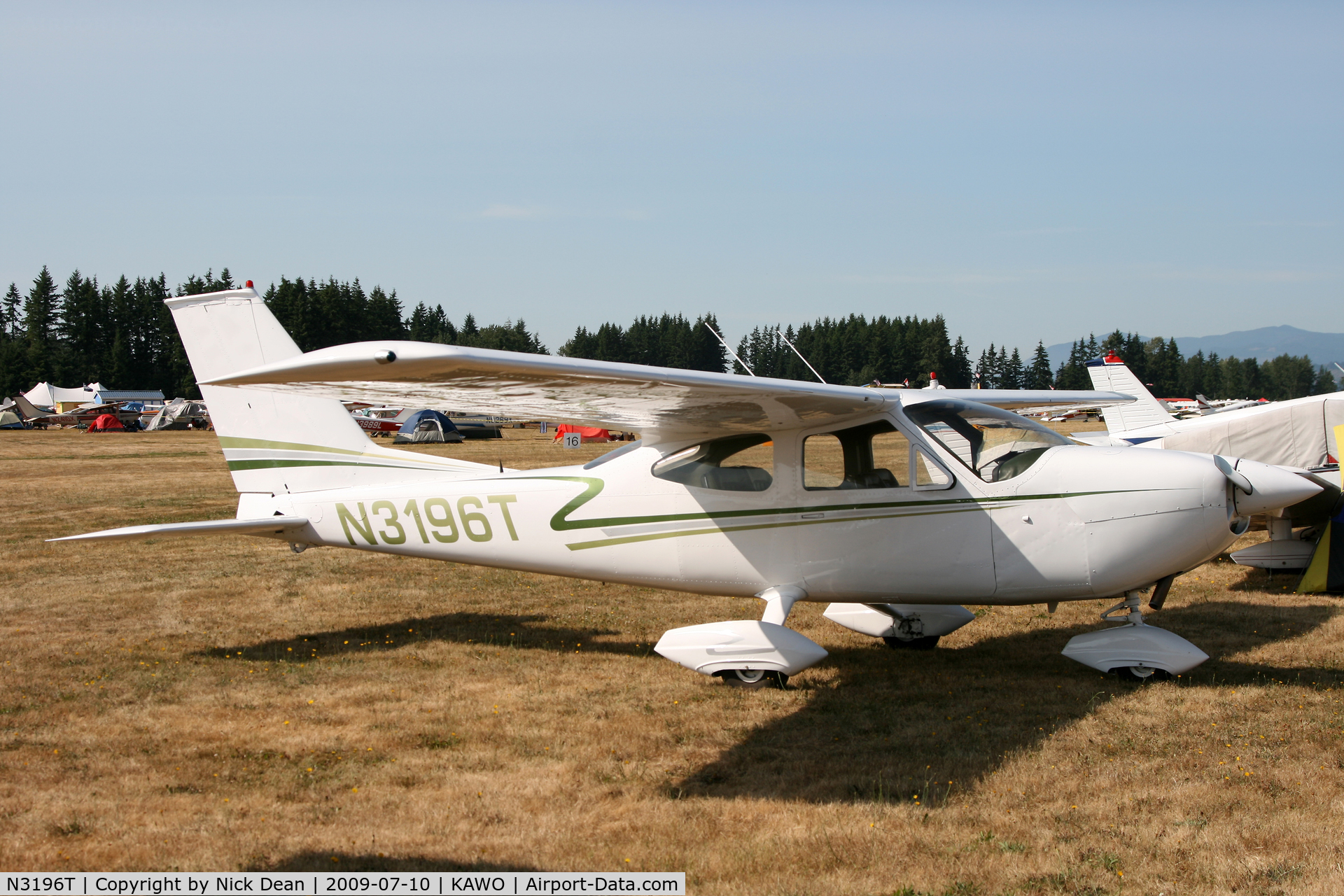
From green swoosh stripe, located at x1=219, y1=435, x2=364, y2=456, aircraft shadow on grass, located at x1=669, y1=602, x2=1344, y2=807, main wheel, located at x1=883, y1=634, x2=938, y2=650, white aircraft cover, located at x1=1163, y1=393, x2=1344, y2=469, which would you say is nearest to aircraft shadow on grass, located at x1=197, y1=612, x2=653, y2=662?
green swoosh stripe, located at x1=219, y1=435, x2=364, y2=456

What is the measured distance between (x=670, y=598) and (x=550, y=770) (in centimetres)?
490

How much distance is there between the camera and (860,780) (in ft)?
15.5

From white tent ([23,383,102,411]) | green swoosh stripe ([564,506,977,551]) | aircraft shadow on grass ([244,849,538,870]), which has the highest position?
white tent ([23,383,102,411])

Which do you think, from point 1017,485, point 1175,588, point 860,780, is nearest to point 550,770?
point 860,780

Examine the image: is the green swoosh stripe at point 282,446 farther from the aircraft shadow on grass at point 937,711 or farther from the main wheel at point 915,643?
the main wheel at point 915,643

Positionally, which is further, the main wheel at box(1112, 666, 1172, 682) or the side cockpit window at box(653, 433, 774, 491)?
the side cockpit window at box(653, 433, 774, 491)

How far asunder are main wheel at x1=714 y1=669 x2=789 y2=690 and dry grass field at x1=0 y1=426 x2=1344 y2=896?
13 centimetres

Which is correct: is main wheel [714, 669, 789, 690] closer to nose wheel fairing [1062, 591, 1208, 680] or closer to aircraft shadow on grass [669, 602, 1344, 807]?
aircraft shadow on grass [669, 602, 1344, 807]

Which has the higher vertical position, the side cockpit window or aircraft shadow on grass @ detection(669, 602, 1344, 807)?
the side cockpit window

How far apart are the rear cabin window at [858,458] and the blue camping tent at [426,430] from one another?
35.4 m

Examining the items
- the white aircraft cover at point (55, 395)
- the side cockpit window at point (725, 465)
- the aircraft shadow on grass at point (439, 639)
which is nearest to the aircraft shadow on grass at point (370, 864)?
the side cockpit window at point (725, 465)

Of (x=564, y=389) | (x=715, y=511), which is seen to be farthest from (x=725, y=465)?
(x=564, y=389)

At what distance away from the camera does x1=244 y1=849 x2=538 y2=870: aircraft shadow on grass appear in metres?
3.83

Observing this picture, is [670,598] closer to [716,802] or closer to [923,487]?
[923,487]
